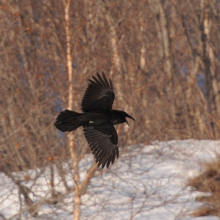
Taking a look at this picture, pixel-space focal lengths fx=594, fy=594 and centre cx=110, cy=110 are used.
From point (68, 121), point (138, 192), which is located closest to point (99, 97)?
point (68, 121)

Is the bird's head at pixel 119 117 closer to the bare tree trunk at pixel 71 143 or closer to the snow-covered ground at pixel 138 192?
the bare tree trunk at pixel 71 143

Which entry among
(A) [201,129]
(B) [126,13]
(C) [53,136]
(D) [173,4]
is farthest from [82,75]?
(D) [173,4]

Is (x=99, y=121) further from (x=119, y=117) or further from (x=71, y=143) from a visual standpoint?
(x=71, y=143)

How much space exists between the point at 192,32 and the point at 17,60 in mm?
7040

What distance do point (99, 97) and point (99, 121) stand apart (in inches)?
13.3

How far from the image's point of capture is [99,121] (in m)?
5.33

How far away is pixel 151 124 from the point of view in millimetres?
9844

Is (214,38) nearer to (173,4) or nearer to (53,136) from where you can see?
(173,4)

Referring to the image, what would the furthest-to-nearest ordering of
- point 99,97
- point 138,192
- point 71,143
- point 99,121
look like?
point 138,192 < point 71,143 < point 99,97 < point 99,121

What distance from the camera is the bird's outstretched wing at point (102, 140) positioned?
534 cm

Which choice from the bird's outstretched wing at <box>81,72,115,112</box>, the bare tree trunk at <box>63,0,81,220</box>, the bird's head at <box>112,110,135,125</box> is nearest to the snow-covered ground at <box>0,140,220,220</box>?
the bare tree trunk at <box>63,0,81,220</box>

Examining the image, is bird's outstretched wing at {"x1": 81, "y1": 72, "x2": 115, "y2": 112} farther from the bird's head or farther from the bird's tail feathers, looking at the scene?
the bird's tail feathers

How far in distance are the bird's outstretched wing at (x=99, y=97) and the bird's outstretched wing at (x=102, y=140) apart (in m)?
0.19

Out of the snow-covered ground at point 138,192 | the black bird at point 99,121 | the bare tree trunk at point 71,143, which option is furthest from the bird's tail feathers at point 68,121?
the snow-covered ground at point 138,192
